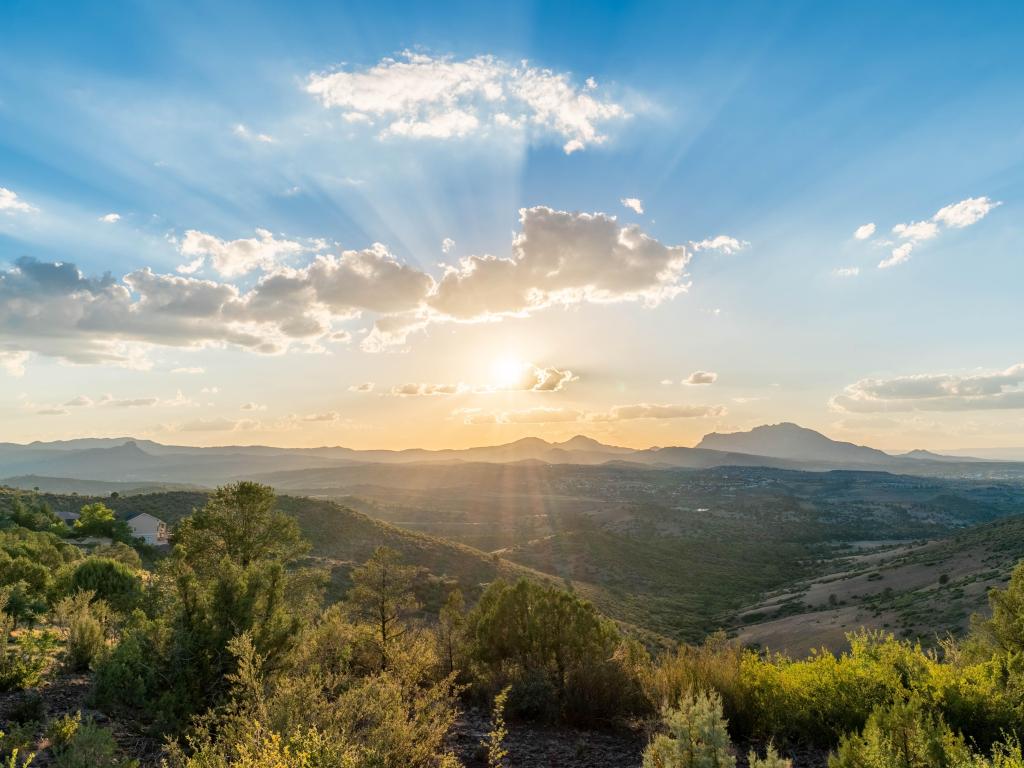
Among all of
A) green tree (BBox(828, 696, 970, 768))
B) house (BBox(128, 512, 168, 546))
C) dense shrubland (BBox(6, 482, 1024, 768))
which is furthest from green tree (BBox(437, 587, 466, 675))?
house (BBox(128, 512, 168, 546))

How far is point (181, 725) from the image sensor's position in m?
8.14

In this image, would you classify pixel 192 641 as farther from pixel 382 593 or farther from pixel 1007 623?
pixel 1007 623

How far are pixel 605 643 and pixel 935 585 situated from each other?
49.8 metres

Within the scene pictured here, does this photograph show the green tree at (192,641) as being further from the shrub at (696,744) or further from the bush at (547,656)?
the shrub at (696,744)

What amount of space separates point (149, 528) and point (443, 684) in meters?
64.1

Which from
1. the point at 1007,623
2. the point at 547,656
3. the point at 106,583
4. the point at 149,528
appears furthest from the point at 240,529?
the point at 149,528

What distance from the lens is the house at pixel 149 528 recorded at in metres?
55.2

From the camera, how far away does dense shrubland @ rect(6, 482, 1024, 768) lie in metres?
5.82

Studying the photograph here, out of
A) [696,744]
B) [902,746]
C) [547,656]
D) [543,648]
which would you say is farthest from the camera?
[543,648]

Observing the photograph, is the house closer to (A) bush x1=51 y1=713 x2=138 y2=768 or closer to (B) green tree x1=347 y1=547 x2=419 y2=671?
(B) green tree x1=347 y1=547 x2=419 y2=671

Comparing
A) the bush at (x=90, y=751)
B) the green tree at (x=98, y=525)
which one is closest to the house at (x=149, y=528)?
the green tree at (x=98, y=525)

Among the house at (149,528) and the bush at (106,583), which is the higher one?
the bush at (106,583)

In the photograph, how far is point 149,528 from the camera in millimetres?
58969

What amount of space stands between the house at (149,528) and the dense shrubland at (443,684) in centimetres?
4570
